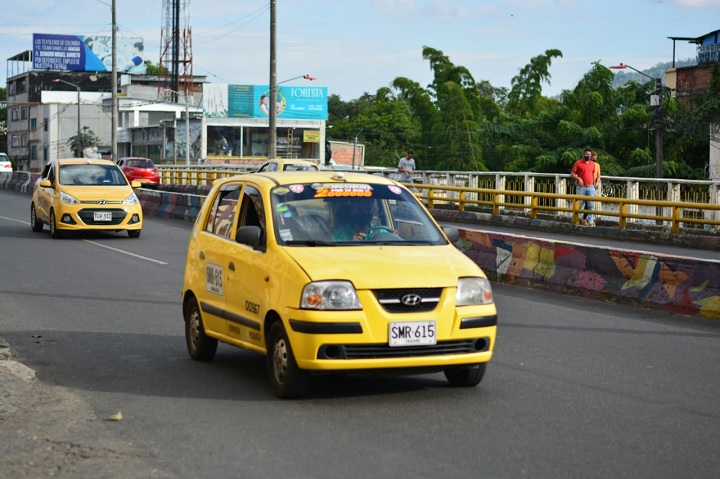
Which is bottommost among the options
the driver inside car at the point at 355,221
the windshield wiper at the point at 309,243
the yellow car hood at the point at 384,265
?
the yellow car hood at the point at 384,265

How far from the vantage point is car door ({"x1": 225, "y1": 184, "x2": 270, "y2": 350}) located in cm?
827

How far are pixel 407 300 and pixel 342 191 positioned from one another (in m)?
1.49

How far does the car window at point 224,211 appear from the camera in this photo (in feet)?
30.7

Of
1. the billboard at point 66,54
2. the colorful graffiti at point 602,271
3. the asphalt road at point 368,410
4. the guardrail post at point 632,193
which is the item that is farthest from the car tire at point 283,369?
the billboard at point 66,54

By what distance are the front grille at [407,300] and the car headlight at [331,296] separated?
162mm

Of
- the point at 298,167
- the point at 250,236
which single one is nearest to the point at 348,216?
the point at 250,236

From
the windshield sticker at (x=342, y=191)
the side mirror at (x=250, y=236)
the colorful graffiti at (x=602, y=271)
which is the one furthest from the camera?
the colorful graffiti at (x=602, y=271)

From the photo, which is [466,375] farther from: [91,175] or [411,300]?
[91,175]

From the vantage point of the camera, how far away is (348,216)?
8633 millimetres

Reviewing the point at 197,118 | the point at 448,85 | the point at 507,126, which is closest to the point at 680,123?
the point at 507,126

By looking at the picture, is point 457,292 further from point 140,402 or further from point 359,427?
point 140,402

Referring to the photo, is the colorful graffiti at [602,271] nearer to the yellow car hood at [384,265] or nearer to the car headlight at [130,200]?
the yellow car hood at [384,265]

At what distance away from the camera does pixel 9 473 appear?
6.02 meters

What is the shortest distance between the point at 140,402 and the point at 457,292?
2.31 m
